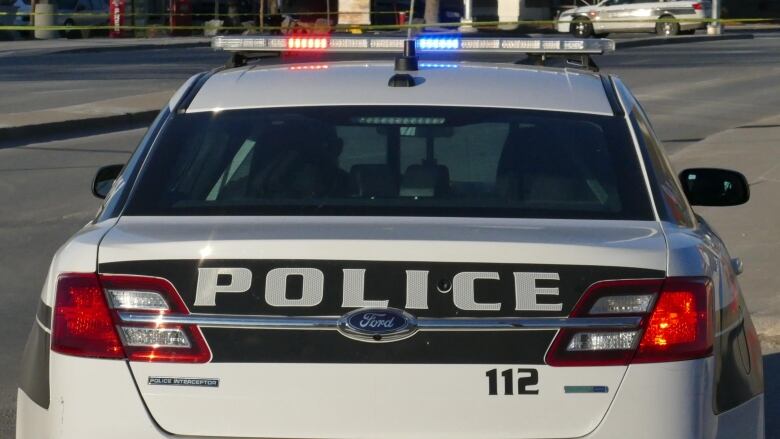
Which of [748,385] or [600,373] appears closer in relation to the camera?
[600,373]

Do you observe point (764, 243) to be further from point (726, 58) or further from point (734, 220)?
point (726, 58)

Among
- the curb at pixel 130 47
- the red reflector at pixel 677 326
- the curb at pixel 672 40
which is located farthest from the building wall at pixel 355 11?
the red reflector at pixel 677 326

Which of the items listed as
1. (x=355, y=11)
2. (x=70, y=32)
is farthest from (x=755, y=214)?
(x=355, y=11)

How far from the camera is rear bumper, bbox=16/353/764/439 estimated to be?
303 centimetres

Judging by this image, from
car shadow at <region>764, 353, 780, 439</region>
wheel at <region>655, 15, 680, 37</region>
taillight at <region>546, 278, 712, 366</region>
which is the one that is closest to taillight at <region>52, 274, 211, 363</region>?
taillight at <region>546, 278, 712, 366</region>

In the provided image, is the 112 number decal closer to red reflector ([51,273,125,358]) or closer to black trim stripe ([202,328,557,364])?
black trim stripe ([202,328,557,364])

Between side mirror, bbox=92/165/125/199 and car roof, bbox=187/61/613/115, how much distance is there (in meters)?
0.72

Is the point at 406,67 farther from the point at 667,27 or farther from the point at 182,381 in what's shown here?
the point at 667,27

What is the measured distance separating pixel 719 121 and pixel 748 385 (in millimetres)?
16350

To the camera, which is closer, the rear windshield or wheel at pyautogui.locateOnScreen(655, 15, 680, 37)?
the rear windshield

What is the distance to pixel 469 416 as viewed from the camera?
3016 mm

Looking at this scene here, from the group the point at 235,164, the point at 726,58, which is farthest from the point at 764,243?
the point at 726,58

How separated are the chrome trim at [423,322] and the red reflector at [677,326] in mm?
123

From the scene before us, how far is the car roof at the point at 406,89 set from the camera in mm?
4003
